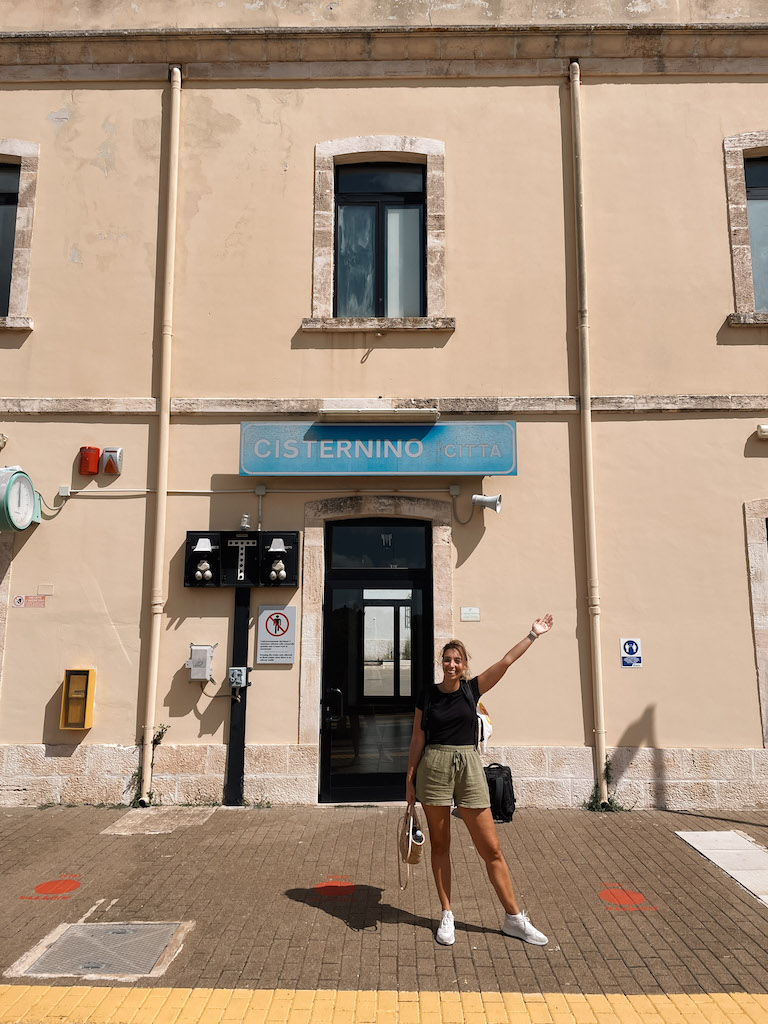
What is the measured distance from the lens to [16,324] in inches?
296

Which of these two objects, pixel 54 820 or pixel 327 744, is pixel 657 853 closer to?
pixel 327 744

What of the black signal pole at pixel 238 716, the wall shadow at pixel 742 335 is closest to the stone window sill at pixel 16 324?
the black signal pole at pixel 238 716

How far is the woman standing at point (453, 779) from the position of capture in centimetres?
413

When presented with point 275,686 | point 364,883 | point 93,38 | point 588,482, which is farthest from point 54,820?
A: point 93,38

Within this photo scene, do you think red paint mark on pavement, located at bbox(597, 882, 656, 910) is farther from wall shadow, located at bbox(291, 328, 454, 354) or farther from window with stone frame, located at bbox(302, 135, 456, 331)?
window with stone frame, located at bbox(302, 135, 456, 331)

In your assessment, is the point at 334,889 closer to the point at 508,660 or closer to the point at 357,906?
the point at 357,906

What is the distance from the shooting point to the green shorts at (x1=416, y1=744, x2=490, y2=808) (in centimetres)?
414

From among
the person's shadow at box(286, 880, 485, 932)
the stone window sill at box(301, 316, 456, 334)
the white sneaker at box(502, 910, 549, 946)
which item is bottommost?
the person's shadow at box(286, 880, 485, 932)

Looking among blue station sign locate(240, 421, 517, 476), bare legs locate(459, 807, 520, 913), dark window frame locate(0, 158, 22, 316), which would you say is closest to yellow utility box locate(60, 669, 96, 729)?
blue station sign locate(240, 421, 517, 476)

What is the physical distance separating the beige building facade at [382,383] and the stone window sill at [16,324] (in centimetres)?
11

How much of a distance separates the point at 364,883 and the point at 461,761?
1.56 m

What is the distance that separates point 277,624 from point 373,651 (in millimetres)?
1006

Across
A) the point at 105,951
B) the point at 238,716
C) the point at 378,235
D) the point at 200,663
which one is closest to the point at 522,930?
the point at 105,951

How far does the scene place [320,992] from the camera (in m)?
3.67
